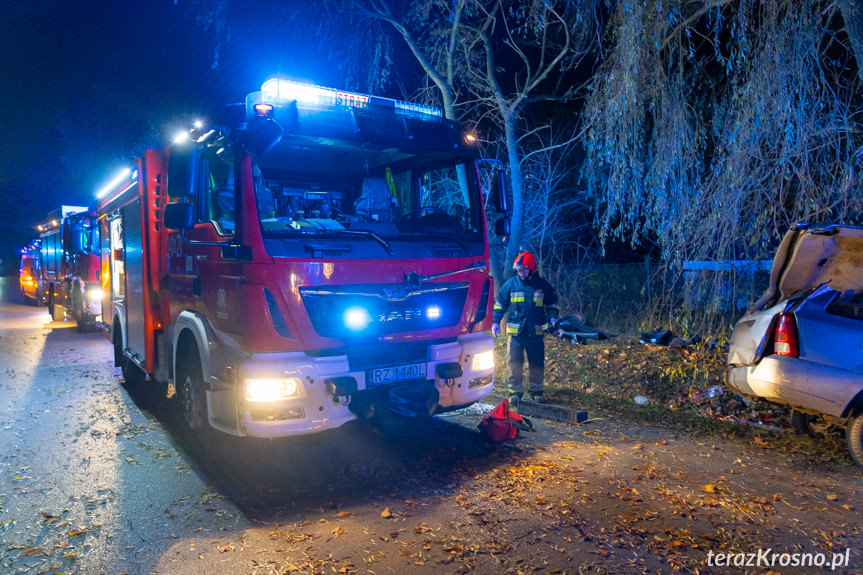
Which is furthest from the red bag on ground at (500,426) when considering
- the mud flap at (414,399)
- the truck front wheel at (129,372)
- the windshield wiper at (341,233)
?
the truck front wheel at (129,372)

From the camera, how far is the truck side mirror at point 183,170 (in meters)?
4.82

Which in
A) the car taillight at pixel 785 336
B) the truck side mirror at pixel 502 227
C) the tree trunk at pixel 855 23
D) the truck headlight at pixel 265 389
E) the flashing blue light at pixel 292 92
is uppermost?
the tree trunk at pixel 855 23

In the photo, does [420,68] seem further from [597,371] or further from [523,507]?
[523,507]

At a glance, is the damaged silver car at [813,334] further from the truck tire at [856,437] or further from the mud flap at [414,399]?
the mud flap at [414,399]

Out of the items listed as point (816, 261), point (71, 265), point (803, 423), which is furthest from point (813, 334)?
point (71, 265)

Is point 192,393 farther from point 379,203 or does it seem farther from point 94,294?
point 94,294

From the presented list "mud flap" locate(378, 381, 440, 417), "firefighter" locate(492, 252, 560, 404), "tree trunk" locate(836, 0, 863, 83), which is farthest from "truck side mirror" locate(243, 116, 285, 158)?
"tree trunk" locate(836, 0, 863, 83)

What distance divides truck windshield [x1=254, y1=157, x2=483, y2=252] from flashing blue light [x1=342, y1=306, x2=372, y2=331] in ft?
1.89

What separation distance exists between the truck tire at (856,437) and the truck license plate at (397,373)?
3469mm

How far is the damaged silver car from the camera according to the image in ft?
15.3

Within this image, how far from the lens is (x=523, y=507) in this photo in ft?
13.4

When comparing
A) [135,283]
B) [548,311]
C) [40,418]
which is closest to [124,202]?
[135,283]

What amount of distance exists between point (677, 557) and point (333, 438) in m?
3.36

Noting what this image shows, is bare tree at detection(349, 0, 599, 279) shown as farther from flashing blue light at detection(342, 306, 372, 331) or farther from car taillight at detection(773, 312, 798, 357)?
flashing blue light at detection(342, 306, 372, 331)
